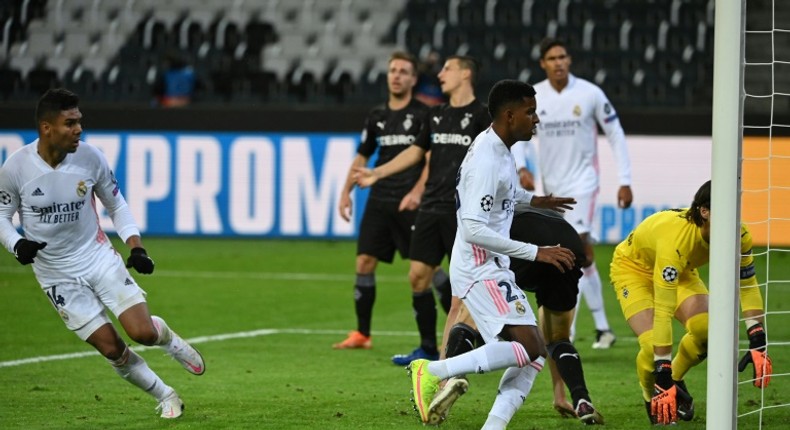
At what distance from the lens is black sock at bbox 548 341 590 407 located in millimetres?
6723

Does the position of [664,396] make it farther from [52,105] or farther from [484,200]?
[52,105]

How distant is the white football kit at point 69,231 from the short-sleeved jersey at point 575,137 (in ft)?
13.9

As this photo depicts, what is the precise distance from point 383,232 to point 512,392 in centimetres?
391

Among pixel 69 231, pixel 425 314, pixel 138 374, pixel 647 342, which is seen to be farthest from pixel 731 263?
pixel 425 314

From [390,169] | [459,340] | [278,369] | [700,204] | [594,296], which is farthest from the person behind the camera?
[594,296]

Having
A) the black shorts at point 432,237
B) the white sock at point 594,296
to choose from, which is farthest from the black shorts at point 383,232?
the white sock at point 594,296

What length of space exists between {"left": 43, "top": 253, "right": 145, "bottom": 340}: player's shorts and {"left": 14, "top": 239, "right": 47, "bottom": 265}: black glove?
1.40ft

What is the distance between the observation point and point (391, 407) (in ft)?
23.9

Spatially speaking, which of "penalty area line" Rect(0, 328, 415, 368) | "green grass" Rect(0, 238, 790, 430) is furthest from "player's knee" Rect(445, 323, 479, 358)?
"penalty area line" Rect(0, 328, 415, 368)

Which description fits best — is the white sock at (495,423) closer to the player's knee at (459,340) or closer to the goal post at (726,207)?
the player's knee at (459,340)

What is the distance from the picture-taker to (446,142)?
8.65 metres

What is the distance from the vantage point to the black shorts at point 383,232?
32.5 feet

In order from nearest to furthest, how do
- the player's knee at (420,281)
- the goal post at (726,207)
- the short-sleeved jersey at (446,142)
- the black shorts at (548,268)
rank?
A: the goal post at (726,207)
the black shorts at (548,268)
the short-sleeved jersey at (446,142)
the player's knee at (420,281)

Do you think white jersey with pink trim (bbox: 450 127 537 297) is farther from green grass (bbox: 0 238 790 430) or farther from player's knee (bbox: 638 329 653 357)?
player's knee (bbox: 638 329 653 357)
